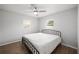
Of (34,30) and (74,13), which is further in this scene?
(34,30)

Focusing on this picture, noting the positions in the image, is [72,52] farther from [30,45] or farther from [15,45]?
[15,45]

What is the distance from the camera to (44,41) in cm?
102

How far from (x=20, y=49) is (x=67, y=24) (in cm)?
87

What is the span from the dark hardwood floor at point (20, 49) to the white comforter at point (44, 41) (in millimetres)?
95

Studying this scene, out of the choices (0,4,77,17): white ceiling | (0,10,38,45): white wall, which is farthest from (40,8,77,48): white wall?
(0,10,38,45): white wall

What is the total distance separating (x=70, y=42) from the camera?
917 mm

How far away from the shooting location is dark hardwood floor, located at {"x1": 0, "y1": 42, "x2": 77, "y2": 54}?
90 cm

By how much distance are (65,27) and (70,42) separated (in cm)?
26

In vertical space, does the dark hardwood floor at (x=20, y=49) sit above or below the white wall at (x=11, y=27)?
below

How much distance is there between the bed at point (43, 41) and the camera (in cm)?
94

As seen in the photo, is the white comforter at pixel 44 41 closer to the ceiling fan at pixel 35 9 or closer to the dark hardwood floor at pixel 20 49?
the dark hardwood floor at pixel 20 49

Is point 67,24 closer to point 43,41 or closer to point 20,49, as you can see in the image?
point 43,41

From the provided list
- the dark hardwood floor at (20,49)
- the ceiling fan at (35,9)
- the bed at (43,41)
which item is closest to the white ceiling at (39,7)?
the ceiling fan at (35,9)
